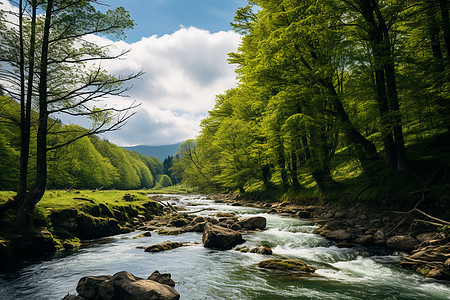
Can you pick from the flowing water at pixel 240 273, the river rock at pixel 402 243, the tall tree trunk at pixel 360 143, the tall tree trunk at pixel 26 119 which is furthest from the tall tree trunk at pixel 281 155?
the tall tree trunk at pixel 26 119

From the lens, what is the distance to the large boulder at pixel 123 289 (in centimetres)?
530

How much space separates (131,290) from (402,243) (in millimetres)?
9870

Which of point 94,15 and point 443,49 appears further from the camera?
point 443,49

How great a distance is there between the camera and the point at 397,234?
10250 millimetres

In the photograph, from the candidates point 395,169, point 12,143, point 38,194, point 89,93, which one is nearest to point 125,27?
point 89,93

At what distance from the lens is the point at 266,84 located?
53.6 ft

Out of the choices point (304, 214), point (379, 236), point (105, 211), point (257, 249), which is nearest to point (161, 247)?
point (257, 249)

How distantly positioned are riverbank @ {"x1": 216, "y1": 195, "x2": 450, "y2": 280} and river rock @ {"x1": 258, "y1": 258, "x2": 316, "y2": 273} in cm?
306

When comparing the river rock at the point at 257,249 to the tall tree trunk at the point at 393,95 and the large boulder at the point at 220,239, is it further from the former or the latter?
the tall tree trunk at the point at 393,95

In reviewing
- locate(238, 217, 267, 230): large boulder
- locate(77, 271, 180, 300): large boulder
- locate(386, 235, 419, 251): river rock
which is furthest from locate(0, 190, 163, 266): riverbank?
locate(386, 235, 419, 251): river rock

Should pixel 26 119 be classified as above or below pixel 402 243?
above

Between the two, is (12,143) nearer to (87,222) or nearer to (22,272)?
(87,222)

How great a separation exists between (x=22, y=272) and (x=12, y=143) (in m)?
31.0

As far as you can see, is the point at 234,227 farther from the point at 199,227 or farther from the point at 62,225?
the point at 62,225
